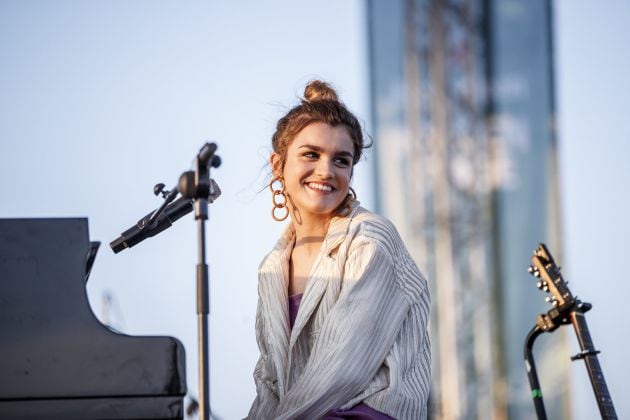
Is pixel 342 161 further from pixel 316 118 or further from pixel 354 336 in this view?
pixel 354 336

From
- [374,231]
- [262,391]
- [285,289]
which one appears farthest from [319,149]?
[262,391]

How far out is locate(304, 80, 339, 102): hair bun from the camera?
3334 mm

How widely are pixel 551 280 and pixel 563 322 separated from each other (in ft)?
0.50

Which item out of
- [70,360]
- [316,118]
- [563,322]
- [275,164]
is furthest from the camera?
[563,322]

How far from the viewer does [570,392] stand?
5.79 m

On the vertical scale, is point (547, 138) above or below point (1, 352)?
above

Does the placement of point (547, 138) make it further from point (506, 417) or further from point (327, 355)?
point (327, 355)

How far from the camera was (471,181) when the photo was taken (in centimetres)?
579

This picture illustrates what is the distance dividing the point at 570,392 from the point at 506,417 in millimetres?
411

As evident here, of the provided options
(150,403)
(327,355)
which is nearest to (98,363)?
(150,403)

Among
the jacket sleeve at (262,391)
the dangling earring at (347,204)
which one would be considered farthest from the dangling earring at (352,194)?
the jacket sleeve at (262,391)

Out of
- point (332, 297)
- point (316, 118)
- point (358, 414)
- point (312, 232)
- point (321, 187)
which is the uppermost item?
point (316, 118)

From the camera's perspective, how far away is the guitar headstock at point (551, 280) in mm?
3506

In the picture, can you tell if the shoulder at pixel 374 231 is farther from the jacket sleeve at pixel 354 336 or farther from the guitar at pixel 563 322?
the guitar at pixel 563 322
